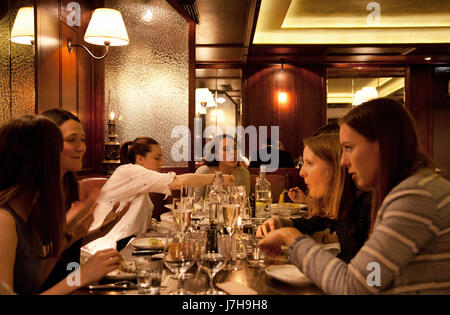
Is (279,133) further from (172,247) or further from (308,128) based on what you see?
(172,247)

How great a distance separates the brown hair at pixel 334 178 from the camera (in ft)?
5.45

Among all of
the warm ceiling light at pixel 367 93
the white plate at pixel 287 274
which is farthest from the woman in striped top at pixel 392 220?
the warm ceiling light at pixel 367 93

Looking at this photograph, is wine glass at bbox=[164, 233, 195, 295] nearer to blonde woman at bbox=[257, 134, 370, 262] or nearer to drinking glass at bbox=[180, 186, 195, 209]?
drinking glass at bbox=[180, 186, 195, 209]

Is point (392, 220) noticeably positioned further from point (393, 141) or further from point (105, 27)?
point (105, 27)

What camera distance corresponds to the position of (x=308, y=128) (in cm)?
791

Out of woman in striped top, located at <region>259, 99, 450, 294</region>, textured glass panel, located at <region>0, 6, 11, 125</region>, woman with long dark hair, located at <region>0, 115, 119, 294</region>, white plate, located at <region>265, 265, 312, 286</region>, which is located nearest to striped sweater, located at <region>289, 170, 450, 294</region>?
woman in striped top, located at <region>259, 99, 450, 294</region>

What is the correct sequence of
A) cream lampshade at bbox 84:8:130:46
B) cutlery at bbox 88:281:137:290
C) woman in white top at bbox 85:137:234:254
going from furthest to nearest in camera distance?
cream lampshade at bbox 84:8:130:46 < woman in white top at bbox 85:137:234:254 < cutlery at bbox 88:281:137:290

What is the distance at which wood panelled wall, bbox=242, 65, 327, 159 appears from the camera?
7848mm

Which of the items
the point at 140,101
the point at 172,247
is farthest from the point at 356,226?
the point at 140,101

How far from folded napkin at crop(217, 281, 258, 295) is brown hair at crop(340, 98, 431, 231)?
48 centimetres

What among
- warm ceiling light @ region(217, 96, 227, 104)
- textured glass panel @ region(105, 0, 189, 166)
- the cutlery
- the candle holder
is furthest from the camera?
warm ceiling light @ region(217, 96, 227, 104)

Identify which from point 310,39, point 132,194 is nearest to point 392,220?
point 132,194

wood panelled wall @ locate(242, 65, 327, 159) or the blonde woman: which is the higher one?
wood panelled wall @ locate(242, 65, 327, 159)
